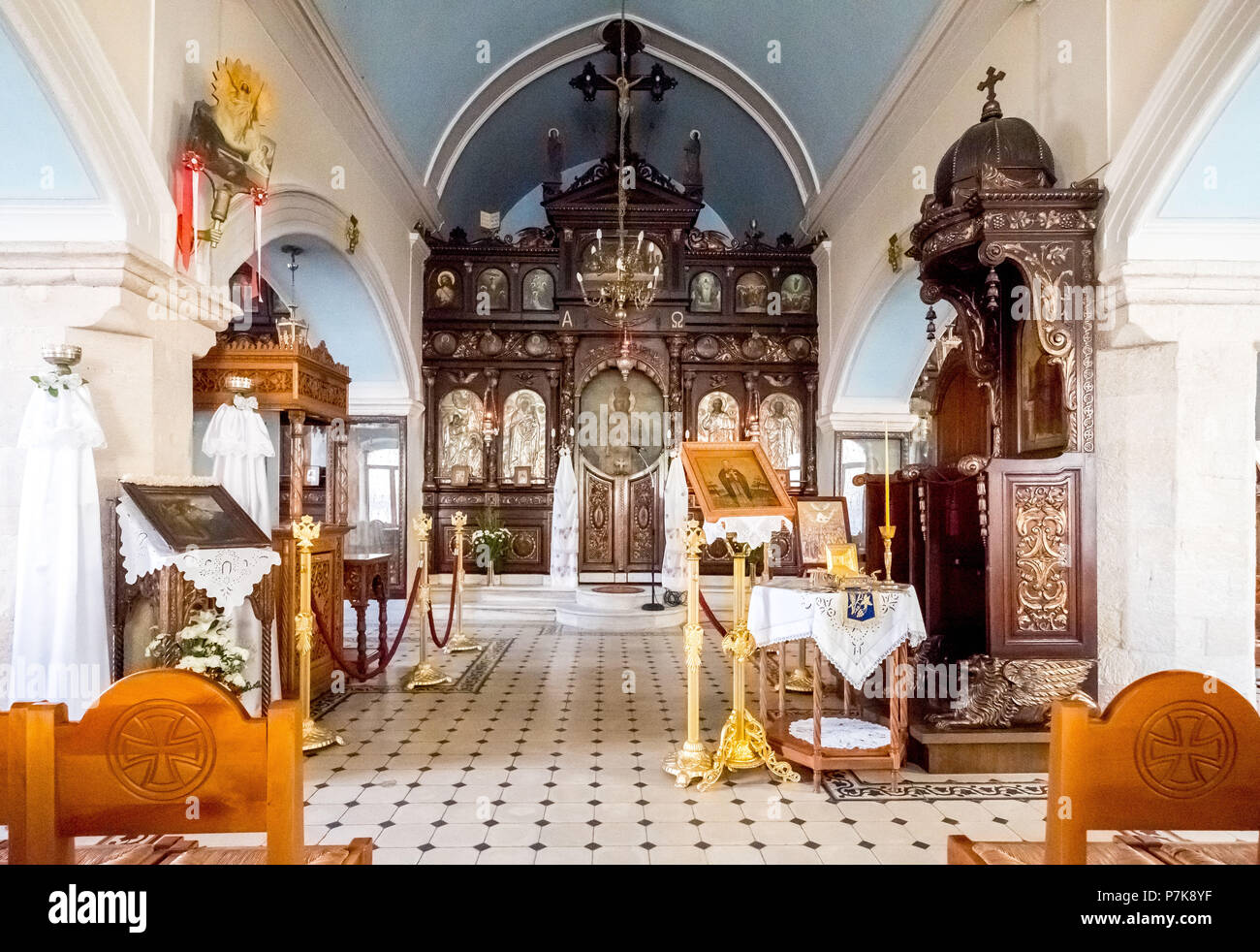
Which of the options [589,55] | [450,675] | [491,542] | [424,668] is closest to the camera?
[424,668]

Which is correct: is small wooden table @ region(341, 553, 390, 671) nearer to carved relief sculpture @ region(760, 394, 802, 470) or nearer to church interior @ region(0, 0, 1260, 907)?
church interior @ region(0, 0, 1260, 907)

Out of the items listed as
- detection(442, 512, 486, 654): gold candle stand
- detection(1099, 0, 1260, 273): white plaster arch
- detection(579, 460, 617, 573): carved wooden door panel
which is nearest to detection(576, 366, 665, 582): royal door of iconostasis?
detection(579, 460, 617, 573): carved wooden door panel

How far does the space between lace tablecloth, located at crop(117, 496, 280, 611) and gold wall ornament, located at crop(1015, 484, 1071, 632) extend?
14.0 feet

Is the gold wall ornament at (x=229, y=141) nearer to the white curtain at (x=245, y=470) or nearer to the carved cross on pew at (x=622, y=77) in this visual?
the white curtain at (x=245, y=470)

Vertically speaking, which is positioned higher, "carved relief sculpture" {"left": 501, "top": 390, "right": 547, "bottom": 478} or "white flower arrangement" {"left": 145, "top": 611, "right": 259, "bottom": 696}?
"carved relief sculpture" {"left": 501, "top": 390, "right": 547, "bottom": 478}

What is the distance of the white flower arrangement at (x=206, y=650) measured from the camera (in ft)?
13.0

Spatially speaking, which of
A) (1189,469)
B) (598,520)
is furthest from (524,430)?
(1189,469)

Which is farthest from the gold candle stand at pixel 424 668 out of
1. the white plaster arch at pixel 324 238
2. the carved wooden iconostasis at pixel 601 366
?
the carved wooden iconostasis at pixel 601 366

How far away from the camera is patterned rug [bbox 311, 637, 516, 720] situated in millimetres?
5949

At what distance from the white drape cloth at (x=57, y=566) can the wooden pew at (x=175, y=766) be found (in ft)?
8.72

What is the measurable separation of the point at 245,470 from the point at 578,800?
3.09 metres

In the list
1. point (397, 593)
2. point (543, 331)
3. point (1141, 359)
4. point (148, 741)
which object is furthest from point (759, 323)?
point (148, 741)

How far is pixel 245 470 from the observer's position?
509 centimetres

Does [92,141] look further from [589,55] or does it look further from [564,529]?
[589,55]
